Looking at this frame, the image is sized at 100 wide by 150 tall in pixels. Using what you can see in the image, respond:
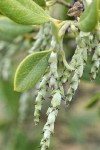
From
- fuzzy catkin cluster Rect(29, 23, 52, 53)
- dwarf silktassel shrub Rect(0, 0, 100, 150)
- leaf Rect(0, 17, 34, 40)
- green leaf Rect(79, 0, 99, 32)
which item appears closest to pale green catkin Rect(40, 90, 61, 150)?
dwarf silktassel shrub Rect(0, 0, 100, 150)

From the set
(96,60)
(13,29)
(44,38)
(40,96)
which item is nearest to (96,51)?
(96,60)

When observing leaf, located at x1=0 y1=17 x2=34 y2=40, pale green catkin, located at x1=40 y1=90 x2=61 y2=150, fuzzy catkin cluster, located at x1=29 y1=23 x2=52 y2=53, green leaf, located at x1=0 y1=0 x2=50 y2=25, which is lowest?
pale green catkin, located at x1=40 y1=90 x2=61 y2=150

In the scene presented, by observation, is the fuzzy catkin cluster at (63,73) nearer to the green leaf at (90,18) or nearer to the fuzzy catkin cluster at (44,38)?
the green leaf at (90,18)

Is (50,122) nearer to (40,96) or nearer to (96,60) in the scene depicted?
(40,96)

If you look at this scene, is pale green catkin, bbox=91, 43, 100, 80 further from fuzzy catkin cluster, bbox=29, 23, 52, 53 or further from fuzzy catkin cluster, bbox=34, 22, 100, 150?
fuzzy catkin cluster, bbox=29, 23, 52, 53

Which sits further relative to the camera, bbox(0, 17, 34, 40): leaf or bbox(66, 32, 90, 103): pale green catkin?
bbox(0, 17, 34, 40): leaf

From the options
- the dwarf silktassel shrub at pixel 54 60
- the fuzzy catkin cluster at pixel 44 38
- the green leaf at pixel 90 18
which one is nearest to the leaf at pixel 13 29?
the fuzzy catkin cluster at pixel 44 38
